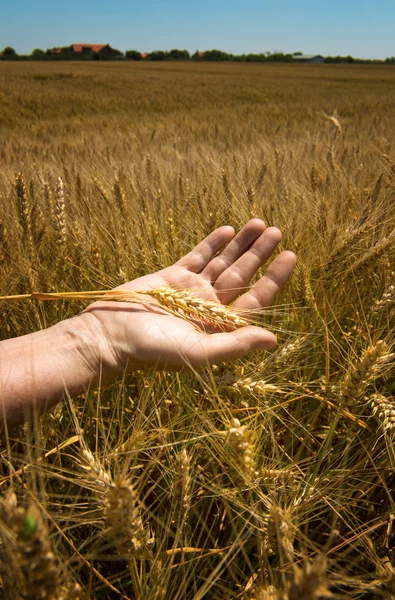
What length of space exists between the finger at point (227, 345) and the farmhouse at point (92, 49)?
259 feet

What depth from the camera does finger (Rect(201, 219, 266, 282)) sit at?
1638 millimetres

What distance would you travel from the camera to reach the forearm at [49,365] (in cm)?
102

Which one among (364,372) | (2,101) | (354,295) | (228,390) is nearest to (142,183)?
(354,295)

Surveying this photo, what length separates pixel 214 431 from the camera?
96 centimetres

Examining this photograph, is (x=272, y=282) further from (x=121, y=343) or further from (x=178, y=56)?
(x=178, y=56)

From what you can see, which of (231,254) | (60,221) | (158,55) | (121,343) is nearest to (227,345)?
(121,343)

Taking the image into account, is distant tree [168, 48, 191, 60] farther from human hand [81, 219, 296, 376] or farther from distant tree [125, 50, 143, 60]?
human hand [81, 219, 296, 376]

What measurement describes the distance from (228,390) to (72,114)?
345 inches

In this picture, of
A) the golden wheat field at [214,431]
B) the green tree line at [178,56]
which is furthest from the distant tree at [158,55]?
the golden wheat field at [214,431]

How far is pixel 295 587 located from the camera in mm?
508

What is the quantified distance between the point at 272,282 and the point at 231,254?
0.30 m

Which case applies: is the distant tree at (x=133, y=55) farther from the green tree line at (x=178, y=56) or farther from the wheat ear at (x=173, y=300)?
the wheat ear at (x=173, y=300)

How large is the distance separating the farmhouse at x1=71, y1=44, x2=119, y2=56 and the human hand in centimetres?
7843

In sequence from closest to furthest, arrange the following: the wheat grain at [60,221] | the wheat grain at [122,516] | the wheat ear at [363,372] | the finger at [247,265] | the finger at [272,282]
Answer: the wheat grain at [122,516], the wheat ear at [363,372], the finger at [272,282], the finger at [247,265], the wheat grain at [60,221]
